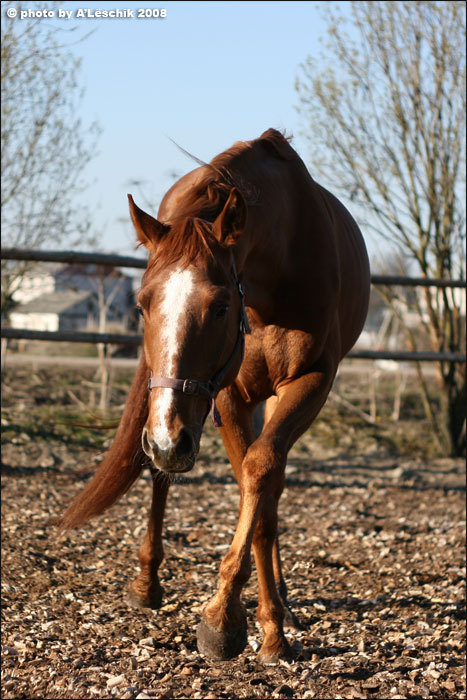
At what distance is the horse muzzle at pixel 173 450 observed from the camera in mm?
2131

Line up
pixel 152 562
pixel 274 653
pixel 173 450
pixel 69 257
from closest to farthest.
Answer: pixel 173 450, pixel 274 653, pixel 152 562, pixel 69 257

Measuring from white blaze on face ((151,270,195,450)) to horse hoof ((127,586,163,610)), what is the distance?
5.76ft

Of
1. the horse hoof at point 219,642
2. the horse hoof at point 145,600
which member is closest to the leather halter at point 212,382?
the horse hoof at point 219,642

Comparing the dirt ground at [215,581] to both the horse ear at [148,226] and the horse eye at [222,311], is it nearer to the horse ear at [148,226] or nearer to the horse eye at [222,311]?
the horse eye at [222,311]

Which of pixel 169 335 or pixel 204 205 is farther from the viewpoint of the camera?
pixel 204 205

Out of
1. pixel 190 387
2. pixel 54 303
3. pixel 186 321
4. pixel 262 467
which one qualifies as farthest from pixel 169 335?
pixel 54 303

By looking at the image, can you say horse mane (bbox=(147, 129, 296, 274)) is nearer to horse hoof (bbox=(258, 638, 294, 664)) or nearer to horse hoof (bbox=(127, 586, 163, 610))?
horse hoof (bbox=(258, 638, 294, 664))

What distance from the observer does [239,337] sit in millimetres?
2582

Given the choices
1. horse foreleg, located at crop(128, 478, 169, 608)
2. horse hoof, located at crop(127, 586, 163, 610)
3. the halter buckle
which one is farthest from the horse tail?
the halter buckle

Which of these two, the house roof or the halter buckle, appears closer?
the halter buckle

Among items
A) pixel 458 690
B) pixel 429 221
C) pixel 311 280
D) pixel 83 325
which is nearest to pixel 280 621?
pixel 458 690

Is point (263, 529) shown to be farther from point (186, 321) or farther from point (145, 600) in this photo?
point (186, 321)

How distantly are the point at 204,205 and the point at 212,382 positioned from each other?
2.03ft

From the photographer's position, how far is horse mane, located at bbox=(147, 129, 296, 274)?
94.0 inches
